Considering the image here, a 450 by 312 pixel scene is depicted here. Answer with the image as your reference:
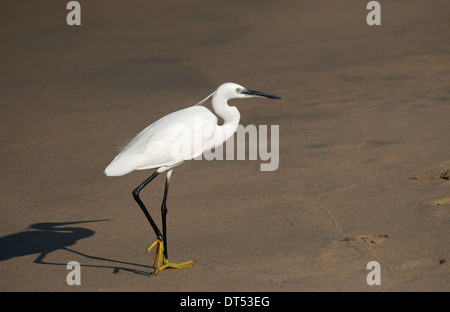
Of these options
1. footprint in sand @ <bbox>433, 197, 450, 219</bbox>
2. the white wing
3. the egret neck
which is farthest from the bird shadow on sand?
footprint in sand @ <bbox>433, 197, 450, 219</bbox>

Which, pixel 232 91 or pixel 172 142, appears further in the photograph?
pixel 232 91

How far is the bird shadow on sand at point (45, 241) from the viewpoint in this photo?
575 cm

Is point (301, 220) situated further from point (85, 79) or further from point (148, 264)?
point (85, 79)

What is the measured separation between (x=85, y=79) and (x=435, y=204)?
24.6 ft

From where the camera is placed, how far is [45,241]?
6164 millimetres

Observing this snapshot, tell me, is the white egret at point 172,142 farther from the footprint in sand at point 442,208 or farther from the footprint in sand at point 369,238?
the footprint in sand at point 442,208

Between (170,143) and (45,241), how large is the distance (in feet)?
→ 5.41

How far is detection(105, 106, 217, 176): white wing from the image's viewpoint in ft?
18.0

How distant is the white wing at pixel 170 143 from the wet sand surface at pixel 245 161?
2.53 ft

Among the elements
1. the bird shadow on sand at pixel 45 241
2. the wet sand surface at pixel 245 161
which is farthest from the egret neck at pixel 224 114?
the bird shadow on sand at pixel 45 241

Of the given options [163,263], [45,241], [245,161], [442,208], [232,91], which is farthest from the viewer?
[245,161]

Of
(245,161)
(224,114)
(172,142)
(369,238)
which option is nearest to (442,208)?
(369,238)

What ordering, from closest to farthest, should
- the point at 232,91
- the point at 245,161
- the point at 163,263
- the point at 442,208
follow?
1. the point at 163,263
2. the point at 232,91
3. the point at 442,208
4. the point at 245,161

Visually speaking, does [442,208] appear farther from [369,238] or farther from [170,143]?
[170,143]
